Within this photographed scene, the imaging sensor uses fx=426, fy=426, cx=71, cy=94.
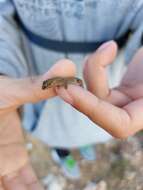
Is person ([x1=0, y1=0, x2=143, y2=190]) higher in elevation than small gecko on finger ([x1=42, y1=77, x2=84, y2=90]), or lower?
lower

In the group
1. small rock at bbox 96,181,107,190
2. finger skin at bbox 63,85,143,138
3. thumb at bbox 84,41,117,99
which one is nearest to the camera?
finger skin at bbox 63,85,143,138

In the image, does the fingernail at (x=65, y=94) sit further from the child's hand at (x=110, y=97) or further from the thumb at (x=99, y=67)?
the thumb at (x=99, y=67)

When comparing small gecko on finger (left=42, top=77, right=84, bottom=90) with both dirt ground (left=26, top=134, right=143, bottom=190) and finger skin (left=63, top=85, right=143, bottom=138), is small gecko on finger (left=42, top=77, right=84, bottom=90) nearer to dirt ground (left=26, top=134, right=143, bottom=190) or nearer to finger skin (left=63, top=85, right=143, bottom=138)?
finger skin (left=63, top=85, right=143, bottom=138)

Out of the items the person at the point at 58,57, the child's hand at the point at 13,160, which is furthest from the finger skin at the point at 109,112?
the child's hand at the point at 13,160

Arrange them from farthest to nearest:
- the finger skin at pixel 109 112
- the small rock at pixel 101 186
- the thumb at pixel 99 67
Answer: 1. the small rock at pixel 101 186
2. the thumb at pixel 99 67
3. the finger skin at pixel 109 112

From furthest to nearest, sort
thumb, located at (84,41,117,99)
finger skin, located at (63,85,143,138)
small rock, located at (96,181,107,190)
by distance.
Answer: small rock, located at (96,181,107,190) < thumb, located at (84,41,117,99) < finger skin, located at (63,85,143,138)

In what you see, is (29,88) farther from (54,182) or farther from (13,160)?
(54,182)

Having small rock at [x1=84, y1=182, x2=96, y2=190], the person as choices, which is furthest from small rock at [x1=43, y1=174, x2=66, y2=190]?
the person
